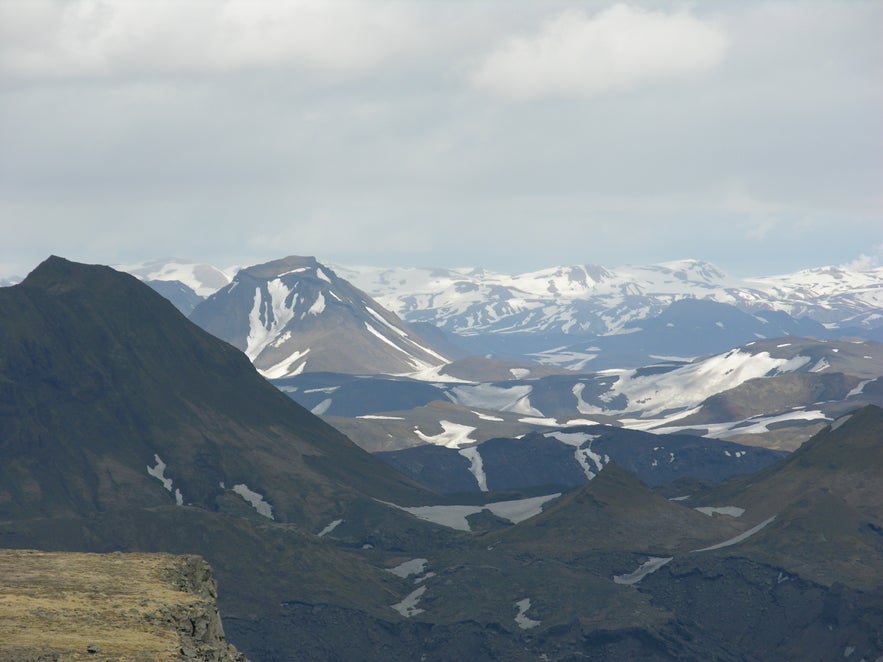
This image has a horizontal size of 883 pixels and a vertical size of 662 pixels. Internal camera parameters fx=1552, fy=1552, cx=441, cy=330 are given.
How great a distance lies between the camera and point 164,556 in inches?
4102

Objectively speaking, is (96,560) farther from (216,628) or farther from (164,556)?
(216,628)

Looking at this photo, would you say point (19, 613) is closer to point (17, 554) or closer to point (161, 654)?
point (161, 654)

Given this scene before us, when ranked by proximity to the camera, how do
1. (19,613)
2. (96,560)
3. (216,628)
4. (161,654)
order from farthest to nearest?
(96,560) < (216,628) < (19,613) < (161,654)

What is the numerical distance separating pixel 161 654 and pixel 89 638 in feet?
16.8

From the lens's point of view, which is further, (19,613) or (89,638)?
(19,613)

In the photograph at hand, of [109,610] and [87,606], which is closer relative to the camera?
[109,610]

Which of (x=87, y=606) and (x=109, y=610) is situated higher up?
(x=87, y=606)

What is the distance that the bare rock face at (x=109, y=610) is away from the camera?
73338 millimetres

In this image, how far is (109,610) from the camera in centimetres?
8375

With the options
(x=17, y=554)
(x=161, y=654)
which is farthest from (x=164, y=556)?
(x=161, y=654)

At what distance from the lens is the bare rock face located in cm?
7334

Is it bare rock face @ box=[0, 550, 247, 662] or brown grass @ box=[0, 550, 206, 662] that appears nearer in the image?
brown grass @ box=[0, 550, 206, 662]

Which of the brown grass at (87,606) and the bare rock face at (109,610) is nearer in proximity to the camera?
the brown grass at (87,606)

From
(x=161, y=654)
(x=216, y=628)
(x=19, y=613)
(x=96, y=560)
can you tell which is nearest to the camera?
(x=161, y=654)
